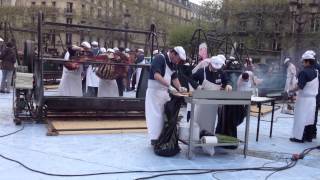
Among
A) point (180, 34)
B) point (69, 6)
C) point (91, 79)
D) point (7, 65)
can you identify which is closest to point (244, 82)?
point (91, 79)

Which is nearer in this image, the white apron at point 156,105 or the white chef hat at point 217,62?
the white apron at point 156,105

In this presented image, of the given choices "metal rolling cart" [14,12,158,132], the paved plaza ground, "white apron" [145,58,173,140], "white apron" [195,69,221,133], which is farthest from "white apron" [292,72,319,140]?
"metal rolling cart" [14,12,158,132]

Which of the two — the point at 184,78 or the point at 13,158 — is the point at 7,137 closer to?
the point at 13,158

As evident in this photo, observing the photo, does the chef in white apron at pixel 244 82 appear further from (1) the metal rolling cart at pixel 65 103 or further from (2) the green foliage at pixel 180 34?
(2) the green foliage at pixel 180 34

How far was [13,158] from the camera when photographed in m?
6.80

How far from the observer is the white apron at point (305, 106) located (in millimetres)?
9586

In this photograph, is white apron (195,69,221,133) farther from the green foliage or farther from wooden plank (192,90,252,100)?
the green foliage

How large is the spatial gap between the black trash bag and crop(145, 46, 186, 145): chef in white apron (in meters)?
0.15

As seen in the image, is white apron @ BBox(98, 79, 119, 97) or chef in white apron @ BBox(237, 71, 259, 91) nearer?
white apron @ BBox(98, 79, 119, 97)

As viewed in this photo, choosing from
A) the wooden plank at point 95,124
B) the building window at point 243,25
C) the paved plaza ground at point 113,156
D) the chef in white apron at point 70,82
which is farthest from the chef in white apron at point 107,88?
the building window at point 243,25

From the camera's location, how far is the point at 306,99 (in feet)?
31.5

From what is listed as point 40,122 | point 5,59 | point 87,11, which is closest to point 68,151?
point 40,122

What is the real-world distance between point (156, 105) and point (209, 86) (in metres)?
1.04

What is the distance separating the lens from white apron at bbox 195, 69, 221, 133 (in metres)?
8.07
